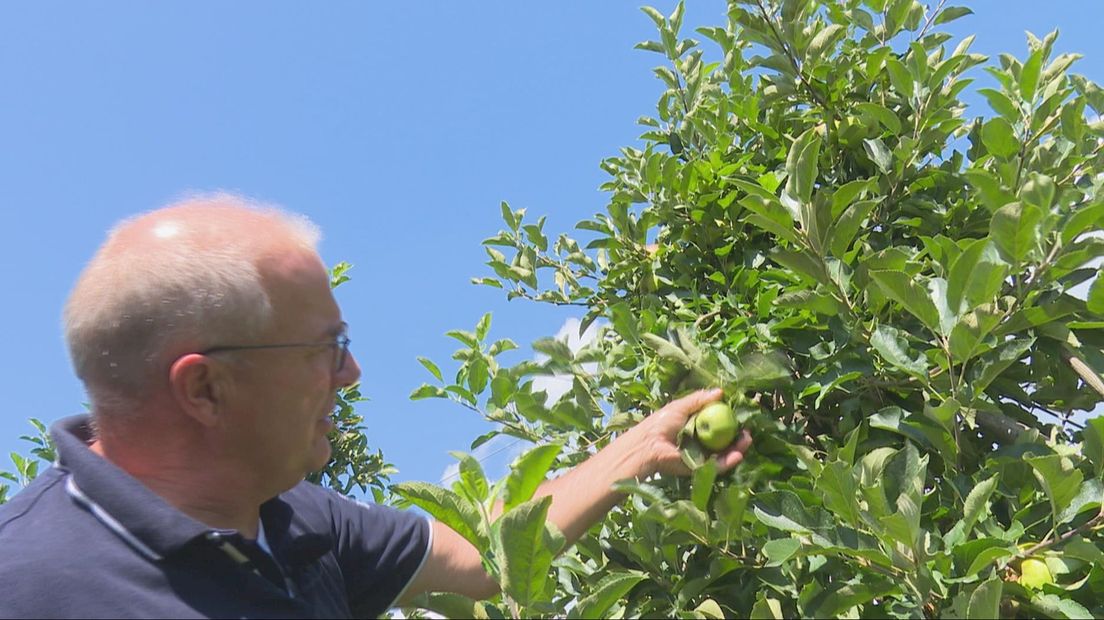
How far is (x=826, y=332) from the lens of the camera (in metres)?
2.21

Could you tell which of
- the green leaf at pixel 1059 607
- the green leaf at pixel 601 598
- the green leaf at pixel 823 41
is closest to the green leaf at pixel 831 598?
the green leaf at pixel 1059 607

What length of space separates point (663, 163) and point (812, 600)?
1272mm

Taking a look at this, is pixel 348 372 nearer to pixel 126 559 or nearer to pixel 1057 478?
pixel 126 559

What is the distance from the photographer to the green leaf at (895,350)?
186 centimetres

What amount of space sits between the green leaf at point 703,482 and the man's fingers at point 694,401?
0.24 meters

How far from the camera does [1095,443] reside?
70.1 inches

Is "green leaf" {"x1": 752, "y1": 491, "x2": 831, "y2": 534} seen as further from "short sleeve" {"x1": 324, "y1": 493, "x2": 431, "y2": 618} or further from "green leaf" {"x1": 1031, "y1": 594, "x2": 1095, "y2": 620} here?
"short sleeve" {"x1": 324, "y1": 493, "x2": 431, "y2": 618}

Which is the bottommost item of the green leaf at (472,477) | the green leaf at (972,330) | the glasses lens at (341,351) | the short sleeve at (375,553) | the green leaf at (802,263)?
the short sleeve at (375,553)

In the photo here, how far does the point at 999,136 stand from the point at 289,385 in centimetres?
154

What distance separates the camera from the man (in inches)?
61.8

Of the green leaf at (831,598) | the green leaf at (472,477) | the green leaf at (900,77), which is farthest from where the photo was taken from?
the green leaf at (900,77)

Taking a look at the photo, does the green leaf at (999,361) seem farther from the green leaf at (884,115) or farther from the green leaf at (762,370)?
the green leaf at (884,115)

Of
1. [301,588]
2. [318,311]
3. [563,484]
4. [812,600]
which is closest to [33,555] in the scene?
[301,588]

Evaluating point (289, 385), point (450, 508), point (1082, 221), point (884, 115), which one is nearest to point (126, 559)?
point (289, 385)
